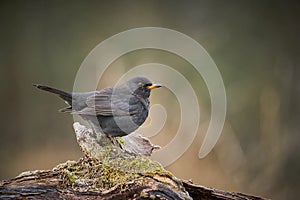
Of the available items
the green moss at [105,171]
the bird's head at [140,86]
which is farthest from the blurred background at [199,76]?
the green moss at [105,171]

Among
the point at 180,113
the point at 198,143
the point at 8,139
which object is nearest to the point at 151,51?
the point at 180,113

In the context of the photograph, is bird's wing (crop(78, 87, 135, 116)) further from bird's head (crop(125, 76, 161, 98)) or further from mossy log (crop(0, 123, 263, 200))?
mossy log (crop(0, 123, 263, 200))

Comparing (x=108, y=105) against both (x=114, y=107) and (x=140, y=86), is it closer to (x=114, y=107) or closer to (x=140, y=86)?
(x=114, y=107)

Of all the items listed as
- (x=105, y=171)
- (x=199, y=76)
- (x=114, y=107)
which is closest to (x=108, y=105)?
(x=114, y=107)

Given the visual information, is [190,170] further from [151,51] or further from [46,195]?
[46,195]

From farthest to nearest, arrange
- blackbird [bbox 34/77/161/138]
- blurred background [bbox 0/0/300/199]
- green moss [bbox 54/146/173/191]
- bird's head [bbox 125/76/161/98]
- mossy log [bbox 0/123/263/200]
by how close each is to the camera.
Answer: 1. blurred background [bbox 0/0/300/199]
2. bird's head [bbox 125/76/161/98]
3. blackbird [bbox 34/77/161/138]
4. green moss [bbox 54/146/173/191]
5. mossy log [bbox 0/123/263/200]

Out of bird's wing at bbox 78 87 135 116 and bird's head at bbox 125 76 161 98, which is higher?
bird's head at bbox 125 76 161 98

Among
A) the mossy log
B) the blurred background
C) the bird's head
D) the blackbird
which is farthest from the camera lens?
the blurred background

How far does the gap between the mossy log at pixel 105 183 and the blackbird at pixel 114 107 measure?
1.27ft

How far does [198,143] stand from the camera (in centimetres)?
413

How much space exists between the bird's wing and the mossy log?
0.42 m

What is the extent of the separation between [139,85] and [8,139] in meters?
1.91

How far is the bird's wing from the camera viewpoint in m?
2.93

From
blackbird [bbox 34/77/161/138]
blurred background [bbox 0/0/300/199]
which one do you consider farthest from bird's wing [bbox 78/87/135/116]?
blurred background [bbox 0/0/300/199]
